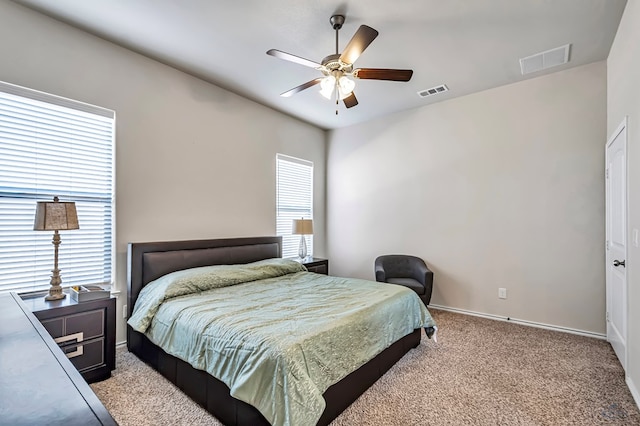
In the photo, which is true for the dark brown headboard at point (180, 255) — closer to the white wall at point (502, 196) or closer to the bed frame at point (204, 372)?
the bed frame at point (204, 372)

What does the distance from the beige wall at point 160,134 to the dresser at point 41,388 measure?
202cm

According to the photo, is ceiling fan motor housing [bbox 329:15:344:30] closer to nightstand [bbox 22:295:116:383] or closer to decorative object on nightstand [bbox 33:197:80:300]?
→ decorative object on nightstand [bbox 33:197:80:300]

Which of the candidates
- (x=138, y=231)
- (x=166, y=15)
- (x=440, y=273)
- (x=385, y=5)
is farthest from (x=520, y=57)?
(x=138, y=231)

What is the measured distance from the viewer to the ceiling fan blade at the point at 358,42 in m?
2.10

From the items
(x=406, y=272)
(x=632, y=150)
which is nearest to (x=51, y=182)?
(x=406, y=272)

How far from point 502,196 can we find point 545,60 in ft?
5.13

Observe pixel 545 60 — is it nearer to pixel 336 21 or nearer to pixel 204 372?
pixel 336 21

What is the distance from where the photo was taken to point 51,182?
267cm

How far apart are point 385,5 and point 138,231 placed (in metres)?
3.11

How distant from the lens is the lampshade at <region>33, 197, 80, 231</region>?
225cm

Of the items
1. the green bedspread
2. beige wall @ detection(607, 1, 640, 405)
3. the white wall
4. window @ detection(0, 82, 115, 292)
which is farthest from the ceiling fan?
the white wall

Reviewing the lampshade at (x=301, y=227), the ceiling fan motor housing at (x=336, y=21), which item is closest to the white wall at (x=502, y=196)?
the lampshade at (x=301, y=227)

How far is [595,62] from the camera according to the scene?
10.9 feet

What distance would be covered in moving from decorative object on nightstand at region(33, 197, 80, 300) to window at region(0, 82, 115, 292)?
0.40 meters
